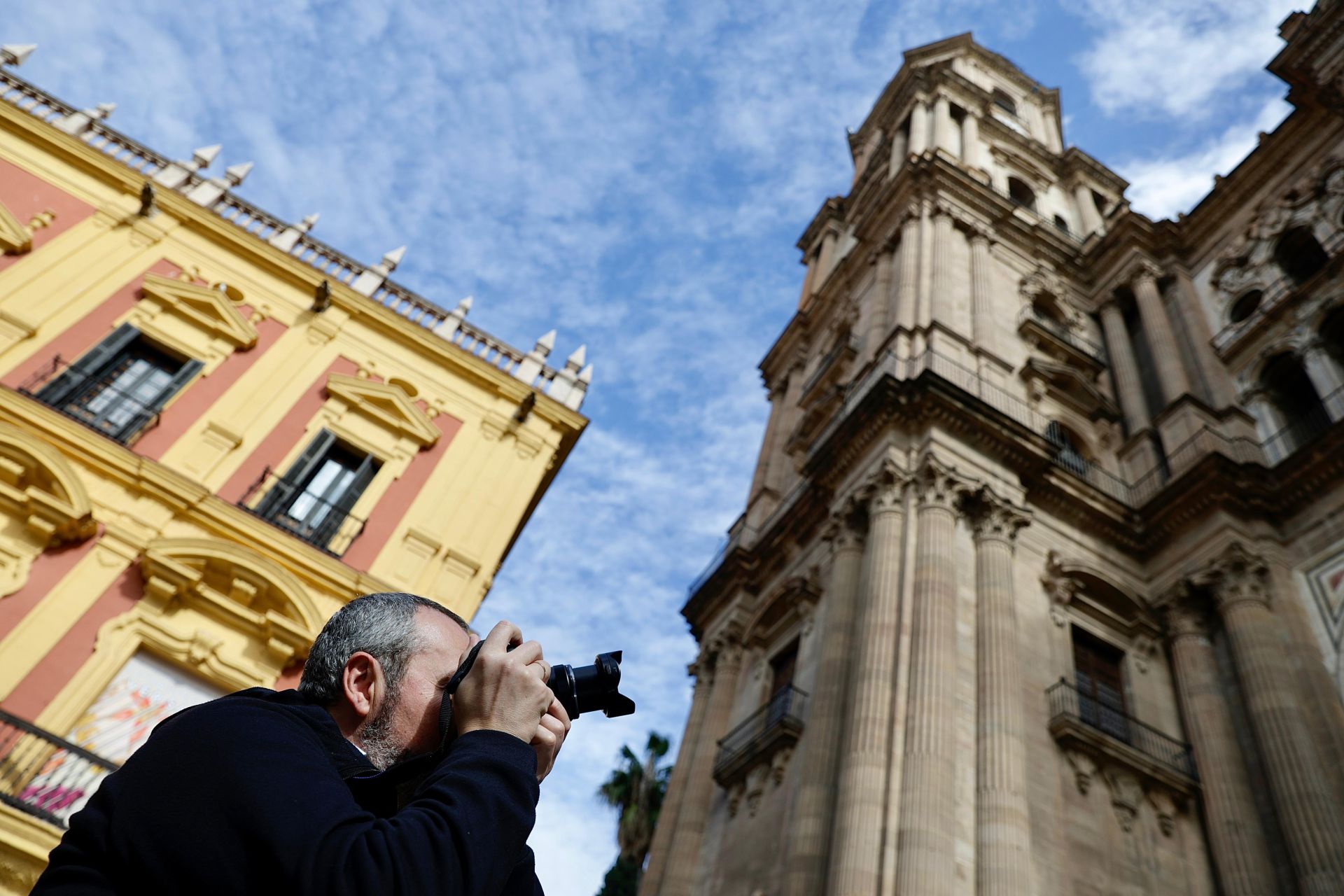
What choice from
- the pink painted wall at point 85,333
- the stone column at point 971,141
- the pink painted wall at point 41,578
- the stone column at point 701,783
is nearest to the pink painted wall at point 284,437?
the pink painted wall at point 41,578

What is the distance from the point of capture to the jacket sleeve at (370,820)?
165cm

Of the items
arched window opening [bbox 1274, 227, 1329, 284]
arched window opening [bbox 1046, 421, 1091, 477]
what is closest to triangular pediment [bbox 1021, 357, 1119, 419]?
arched window opening [bbox 1046, 421, 1091, 477]

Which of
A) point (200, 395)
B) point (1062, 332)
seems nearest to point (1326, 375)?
point (1062, 332)

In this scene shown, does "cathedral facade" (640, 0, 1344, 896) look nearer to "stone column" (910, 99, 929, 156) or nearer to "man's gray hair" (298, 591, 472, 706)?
"stone column" (910, 99, 929, 156)

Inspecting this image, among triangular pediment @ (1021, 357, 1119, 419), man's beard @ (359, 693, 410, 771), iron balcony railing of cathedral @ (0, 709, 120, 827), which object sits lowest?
man's beard @ (359, 693, 410, 771)

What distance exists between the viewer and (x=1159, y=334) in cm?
2091

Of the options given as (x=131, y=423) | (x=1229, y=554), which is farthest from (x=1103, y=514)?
(x=131, y=423)

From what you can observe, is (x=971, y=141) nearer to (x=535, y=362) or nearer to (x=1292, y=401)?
(x=1292, y=401)

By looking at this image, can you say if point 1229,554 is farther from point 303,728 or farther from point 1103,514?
point 303,728

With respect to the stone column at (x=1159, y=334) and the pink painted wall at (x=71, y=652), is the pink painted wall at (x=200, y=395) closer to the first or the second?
the pink painted wall at (x=71, y=652)

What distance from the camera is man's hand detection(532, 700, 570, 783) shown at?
2305 millimetres

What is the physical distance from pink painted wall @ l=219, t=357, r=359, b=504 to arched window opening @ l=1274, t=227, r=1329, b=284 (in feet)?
63.0

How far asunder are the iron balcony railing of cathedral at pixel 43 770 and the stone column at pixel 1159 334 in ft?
61.9

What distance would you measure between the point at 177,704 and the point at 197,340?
19.8ft
